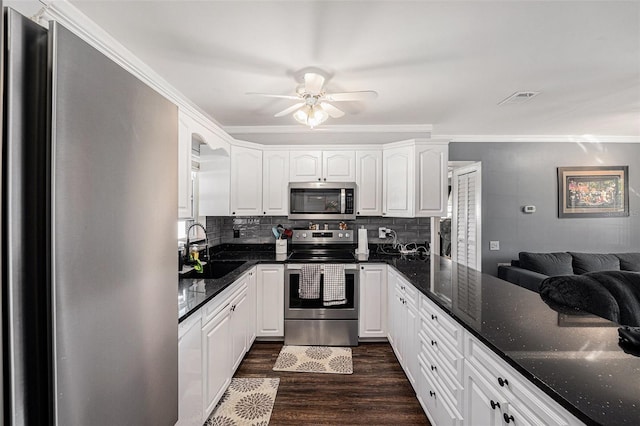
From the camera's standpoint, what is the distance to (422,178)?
10.7 ft

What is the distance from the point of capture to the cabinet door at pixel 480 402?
1.11m

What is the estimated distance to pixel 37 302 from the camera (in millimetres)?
609

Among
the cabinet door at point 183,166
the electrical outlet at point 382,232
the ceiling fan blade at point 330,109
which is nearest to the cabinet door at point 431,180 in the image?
the electrical outlet at point 382,232

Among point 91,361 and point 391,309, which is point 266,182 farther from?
point 91,361

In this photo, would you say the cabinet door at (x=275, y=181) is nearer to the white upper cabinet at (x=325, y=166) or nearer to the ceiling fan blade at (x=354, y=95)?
the white upper cabinet at (x=325, y=166)

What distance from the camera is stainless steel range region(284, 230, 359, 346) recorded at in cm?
298

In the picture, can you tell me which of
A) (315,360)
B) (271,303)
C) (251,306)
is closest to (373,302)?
(315,360)

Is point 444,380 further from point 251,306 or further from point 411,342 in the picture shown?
point 251,306

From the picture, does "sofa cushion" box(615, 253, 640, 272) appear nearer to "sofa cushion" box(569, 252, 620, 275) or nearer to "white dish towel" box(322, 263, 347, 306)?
"sofa cushion" box(569, 252, 620, 275)

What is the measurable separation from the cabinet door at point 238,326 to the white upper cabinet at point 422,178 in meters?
1.94

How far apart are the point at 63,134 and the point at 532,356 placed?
1482 mm

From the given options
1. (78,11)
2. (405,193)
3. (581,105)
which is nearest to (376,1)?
(78,11)

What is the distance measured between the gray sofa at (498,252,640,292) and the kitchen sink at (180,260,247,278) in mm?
3259

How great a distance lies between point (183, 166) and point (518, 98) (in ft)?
9.82
